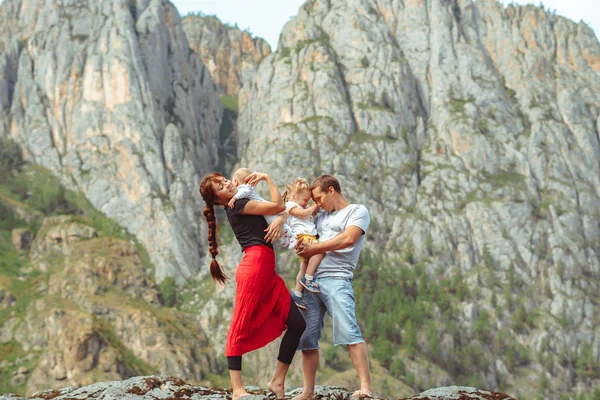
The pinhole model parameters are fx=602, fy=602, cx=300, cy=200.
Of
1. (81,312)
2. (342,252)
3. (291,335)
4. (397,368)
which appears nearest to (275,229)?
(342,252)

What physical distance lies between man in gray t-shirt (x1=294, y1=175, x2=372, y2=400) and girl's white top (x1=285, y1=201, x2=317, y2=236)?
0.85ft

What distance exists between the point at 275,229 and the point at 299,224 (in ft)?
4.04

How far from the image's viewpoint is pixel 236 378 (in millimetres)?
11375

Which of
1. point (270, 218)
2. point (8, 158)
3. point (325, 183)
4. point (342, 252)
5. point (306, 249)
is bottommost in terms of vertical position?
point (342, 252)

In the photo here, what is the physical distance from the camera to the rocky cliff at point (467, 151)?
133625 mm

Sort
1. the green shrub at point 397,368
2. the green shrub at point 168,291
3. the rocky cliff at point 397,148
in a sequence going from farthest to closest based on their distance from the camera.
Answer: the green shrub at point 168,291
the rocky cliff at point 397,148
the green shrub at point 397,368

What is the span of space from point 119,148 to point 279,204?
483 feet

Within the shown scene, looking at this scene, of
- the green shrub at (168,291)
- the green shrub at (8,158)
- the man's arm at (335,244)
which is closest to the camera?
the man's arm at (335,244)

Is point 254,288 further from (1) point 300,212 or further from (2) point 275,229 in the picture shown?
(1) point 300,212

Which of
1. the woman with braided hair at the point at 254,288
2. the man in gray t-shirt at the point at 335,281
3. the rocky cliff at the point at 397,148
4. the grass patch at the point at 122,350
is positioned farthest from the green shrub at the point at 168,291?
the woman with braided hair at the point at 254,288

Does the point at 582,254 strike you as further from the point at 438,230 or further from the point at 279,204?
the point at 279,204

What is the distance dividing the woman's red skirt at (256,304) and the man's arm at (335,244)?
0.78m

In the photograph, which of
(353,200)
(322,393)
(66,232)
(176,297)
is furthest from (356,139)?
(322,393)

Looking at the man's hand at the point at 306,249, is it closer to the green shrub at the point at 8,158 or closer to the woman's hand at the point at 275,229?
the woman's hand at the point at 275,229
